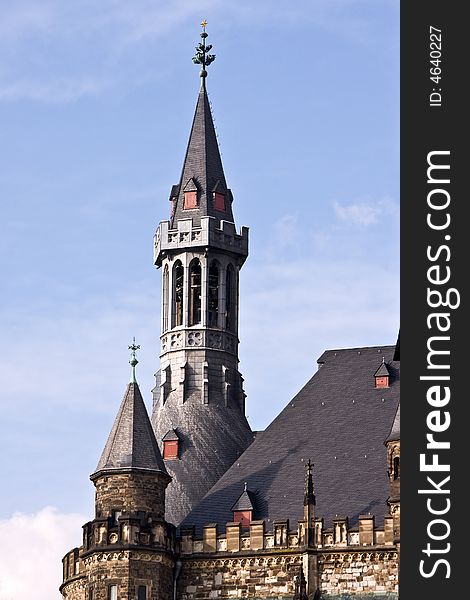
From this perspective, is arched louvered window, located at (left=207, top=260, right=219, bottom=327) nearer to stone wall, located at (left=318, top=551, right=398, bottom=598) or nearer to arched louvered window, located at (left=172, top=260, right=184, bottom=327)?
arched louvered window, located at (left=172, top=260, right=184, bottom=327)

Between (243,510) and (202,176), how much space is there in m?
16.5

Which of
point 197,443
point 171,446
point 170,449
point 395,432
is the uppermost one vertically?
point 197,443

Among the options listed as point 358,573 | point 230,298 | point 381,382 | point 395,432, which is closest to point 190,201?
point 230,298

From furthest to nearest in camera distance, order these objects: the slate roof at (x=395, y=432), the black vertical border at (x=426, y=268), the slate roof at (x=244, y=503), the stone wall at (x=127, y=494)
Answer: the slate roof at (x=244, y=503) → the stone wall at (x=127, y=494) → the slate roof at (x=395, y=432) → the black vertical border at (x=426, y=268)

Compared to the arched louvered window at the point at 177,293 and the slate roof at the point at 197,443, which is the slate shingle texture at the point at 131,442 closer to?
the slate roof at the point at 197,443

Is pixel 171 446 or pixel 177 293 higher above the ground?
pixel 177 293

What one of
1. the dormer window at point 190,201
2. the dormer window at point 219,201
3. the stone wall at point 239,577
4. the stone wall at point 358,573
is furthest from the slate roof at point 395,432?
the dormer window at point 190,201

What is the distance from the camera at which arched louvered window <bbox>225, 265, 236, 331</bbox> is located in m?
74.3

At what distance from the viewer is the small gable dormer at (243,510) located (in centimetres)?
6447

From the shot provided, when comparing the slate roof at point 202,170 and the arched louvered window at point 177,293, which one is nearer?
the arched louvered window at point 177,293

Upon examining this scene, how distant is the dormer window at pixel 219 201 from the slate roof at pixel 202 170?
180 mm

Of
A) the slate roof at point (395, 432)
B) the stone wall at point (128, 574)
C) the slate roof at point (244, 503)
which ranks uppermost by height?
the slate roof at point (395, 432)

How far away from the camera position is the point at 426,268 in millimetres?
36812

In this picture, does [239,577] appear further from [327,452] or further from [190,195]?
[190,195]
